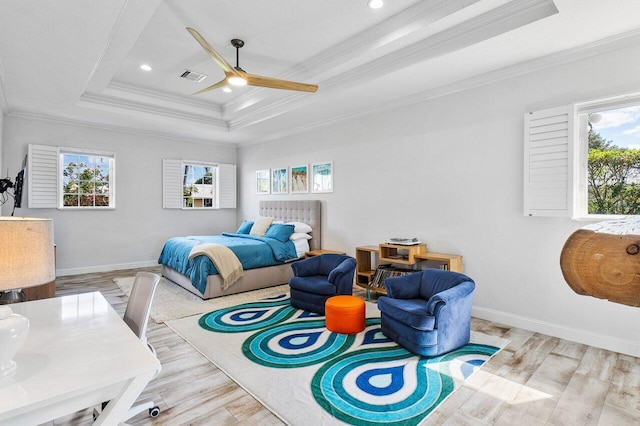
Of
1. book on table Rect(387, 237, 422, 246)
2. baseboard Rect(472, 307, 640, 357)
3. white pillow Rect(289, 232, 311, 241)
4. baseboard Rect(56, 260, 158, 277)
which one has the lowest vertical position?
baseboard Rect(472, 307, 640, 357)

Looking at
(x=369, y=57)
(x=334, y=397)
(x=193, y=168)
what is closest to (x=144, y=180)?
(x=193, y=168)

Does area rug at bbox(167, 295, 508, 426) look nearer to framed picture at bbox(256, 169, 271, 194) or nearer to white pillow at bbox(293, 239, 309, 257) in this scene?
white pillow at bbox(293, 239, 309, 257)

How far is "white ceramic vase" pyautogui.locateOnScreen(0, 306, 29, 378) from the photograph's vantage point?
3.67 ft

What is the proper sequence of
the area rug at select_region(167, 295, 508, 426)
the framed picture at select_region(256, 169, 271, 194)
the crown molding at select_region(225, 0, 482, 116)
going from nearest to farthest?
the area rug at select_region(167, 295, 508, 426), the crown molding at select_region(225, 0, 482, 116), the framed picture at select_region(256, 169, 271, 194)

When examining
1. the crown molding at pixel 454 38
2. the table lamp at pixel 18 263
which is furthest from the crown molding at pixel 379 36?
the table lamp at pixel 18 263

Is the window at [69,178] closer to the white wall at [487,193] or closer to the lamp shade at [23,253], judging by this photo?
the white wall at [487,193]

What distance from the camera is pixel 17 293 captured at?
124 inches

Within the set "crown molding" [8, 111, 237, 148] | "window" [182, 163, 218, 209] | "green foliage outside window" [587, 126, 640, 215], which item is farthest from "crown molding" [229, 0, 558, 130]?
"window" [182, 163, 218, 209]

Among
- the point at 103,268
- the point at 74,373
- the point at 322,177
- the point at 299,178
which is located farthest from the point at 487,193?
the point at 103,268

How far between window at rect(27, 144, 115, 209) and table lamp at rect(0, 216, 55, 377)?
5.51m

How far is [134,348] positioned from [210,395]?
115 centimetres

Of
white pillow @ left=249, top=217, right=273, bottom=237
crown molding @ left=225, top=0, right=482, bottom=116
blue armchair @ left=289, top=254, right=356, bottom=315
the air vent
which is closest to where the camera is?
crown molding @ left=225, top=0, right=482, bottom=116

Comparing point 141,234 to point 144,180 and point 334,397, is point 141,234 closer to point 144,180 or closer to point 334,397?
point 144,180

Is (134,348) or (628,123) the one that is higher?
(628,123)
